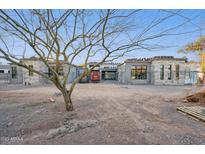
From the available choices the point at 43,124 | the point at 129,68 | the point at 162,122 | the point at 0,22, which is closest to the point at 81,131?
the point at 43,124

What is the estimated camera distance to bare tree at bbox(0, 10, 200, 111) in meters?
2.04

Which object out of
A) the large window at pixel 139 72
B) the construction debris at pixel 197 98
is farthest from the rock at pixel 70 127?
the large window at pixel 139 72

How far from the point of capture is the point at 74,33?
2.49 meters

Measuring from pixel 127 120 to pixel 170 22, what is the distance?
1.52 metres

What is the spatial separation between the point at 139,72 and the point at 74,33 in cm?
780

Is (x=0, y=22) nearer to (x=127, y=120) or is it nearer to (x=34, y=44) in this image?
(x=34, y=44)

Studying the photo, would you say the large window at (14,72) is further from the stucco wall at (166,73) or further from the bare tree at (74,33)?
the stucco wall at (166,73)

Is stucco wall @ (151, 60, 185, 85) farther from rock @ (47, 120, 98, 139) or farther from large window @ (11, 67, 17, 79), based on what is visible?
large window @ (11, 67, 17, 79)

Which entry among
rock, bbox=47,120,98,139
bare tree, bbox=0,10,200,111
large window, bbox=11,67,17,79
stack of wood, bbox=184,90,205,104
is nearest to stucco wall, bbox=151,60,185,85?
stack of wood, bbox=184,90,205,104

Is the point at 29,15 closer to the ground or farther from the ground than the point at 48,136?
farther from the ground

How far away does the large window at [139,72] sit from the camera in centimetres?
964

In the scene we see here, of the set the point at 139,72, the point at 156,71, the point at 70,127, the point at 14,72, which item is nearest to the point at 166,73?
the point at 156,71

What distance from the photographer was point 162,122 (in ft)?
6.59

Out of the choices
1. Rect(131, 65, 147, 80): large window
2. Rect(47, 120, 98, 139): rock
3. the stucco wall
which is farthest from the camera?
Rect(131, 65, 147, 80): large window
